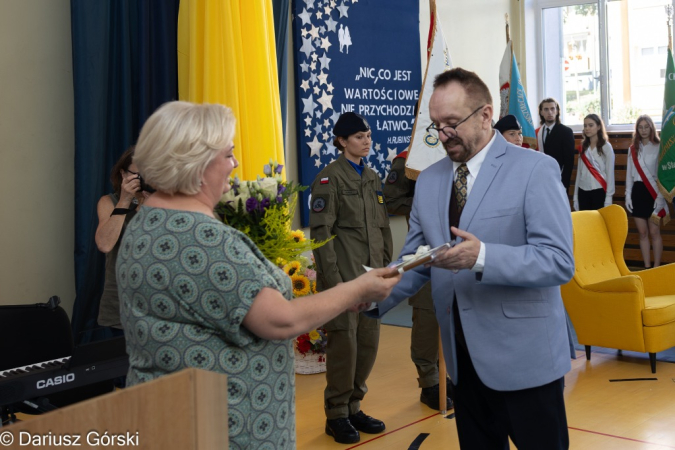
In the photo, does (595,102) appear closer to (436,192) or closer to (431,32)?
(431,32)

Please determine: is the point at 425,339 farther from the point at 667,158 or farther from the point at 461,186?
the point at 667,158

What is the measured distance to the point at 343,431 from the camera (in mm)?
3639

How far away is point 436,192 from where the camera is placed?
7.19ft

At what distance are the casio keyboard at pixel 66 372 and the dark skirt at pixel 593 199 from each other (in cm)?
658

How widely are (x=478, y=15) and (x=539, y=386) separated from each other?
7565 millimetres

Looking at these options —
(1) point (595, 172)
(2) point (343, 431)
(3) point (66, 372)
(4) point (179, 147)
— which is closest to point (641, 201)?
(1) point (595, 172)

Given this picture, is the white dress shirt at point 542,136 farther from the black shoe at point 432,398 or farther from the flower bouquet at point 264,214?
the flower bouquet at point 264,214

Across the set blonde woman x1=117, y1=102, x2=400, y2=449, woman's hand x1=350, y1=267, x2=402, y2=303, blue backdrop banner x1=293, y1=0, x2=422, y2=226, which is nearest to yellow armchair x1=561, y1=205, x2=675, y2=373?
blue backdrop banner x1=293, y1=0, x2=422, y2=226

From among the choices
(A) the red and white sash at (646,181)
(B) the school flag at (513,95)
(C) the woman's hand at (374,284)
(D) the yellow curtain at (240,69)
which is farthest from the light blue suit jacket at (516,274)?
(A) the red and white sash at (646,181)

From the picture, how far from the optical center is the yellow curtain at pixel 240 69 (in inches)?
148

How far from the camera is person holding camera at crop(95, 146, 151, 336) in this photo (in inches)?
134

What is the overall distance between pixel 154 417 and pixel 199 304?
358mm

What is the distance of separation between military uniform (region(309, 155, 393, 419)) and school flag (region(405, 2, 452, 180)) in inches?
20.9

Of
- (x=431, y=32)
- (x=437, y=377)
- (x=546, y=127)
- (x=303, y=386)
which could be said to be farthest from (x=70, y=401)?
(x=546, y=127)
